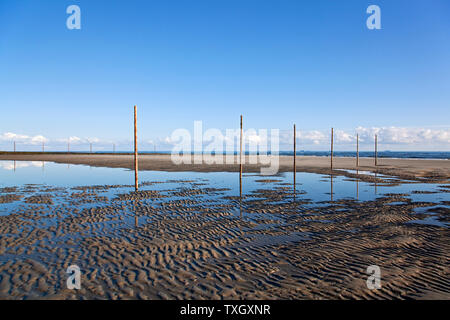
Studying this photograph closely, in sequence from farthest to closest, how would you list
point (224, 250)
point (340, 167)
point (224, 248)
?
point (340, 167) → point (224, 248) → point (224, 250)

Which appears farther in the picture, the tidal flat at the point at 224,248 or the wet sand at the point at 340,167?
the wet sand at the point at 340,167

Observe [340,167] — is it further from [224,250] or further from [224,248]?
[224,250]

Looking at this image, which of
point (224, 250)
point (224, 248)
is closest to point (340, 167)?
point (224, 248)

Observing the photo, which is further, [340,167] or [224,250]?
[340,167]

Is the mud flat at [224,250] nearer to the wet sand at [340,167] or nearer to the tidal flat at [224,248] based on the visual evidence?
the tidal flat at [224,248]

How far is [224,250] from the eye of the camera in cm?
798

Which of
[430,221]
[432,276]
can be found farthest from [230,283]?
[430,221]

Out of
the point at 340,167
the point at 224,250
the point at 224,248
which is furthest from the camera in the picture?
the point at 340,167

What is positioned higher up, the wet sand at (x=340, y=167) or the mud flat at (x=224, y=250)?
the wet sand at (x=340, y=167)

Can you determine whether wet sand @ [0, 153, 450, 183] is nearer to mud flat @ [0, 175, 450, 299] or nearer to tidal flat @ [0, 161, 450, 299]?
tidal flat @ [0, 161, 450, 299]

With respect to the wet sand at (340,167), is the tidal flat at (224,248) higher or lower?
lower

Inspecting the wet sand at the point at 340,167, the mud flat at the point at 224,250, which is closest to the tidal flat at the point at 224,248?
the mud flat at the point at 224,250

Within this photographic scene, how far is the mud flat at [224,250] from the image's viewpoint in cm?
565
